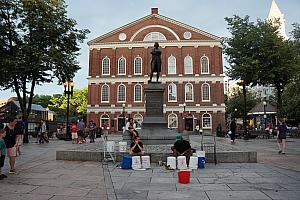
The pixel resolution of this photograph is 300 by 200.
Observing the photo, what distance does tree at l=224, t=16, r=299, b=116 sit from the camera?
3119cm

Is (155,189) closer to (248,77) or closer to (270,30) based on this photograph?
(248,77)

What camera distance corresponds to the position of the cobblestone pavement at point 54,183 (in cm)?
652

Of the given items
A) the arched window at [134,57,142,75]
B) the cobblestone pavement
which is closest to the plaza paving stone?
the cobblestone pavement

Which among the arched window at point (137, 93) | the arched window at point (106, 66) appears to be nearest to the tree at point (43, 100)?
the arched window at point (106, 66)

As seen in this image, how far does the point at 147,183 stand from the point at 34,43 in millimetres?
19346

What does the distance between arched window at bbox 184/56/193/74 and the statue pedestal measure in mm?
34926

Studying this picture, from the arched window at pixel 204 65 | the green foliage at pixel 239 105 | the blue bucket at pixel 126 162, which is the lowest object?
the blue bucket at pixel 126 162

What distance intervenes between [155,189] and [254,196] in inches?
84.8

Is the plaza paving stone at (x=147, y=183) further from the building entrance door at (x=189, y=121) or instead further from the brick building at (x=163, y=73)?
the building entrance door at (x=189, y=121)

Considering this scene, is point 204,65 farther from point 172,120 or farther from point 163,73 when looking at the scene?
point 172,120

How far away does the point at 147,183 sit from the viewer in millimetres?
7883

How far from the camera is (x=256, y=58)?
32.3 m

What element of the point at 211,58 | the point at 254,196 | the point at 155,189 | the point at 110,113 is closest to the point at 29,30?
the point at 155,189

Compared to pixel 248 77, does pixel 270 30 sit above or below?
above
